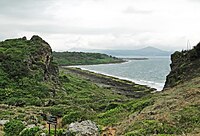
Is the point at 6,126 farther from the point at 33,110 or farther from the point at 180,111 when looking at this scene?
the point at 180,111

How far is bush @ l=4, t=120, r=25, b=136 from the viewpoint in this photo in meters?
21.7

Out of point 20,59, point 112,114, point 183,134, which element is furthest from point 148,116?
point 20,59

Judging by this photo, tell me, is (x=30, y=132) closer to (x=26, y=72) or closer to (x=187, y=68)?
(x=187, y=68)

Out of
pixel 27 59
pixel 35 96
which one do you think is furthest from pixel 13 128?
pixel 27 59

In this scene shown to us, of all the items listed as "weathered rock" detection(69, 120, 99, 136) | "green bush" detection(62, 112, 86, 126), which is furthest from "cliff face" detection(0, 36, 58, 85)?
"weathered rock" detection(69, 120, 99, 136)

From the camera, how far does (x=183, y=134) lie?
1545 cm

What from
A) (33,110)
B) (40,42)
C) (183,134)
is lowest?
(33,110)

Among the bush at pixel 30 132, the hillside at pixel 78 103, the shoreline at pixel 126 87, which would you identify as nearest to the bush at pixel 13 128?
the hillside at pixel 78 103

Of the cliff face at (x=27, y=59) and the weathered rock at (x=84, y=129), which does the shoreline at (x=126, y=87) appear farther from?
the weathered rock at (x=84, y=129)

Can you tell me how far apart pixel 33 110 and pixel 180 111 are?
16097 mm

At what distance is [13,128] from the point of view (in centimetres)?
2236

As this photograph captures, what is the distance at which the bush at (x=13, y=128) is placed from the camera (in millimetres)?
21703

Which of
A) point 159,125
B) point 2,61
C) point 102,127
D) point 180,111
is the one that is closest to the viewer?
point 159,125

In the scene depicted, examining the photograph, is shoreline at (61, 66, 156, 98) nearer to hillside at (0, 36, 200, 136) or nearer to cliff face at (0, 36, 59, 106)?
hillside at (0, 36, 200, 136)
